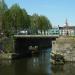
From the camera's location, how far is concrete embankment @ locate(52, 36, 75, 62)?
96.2 meters

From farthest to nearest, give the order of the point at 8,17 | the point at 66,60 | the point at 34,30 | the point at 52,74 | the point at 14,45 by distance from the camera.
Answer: the point at 34,30 → the point at 8,17 → the point at 14,45 → the point at 66,60 → the point at 52,74

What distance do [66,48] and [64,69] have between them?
528 inches

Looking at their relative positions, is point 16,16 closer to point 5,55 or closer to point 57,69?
point 5,55

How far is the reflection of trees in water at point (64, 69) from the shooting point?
79631 millimetres

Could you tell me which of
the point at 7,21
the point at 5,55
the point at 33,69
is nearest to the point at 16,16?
Answer: the point at 7,21

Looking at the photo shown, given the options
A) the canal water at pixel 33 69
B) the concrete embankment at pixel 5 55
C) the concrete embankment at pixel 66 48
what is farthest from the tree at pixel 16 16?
the canal water at pixel 33 69

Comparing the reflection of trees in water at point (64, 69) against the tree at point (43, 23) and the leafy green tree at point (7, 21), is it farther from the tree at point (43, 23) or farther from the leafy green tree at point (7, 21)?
the tree at point (43, 23)

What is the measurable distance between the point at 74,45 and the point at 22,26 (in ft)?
168

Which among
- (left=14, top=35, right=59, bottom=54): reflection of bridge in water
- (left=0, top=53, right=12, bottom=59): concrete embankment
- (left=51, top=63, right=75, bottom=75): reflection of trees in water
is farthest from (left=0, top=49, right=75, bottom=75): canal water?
(left=14, top=35, right=59, bottom=54): reflection of bridge in water

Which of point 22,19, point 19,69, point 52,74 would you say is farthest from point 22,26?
point 52,74

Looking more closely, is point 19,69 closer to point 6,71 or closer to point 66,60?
point 6,71

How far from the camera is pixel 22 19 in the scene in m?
143

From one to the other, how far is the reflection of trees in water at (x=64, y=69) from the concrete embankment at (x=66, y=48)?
4375mm

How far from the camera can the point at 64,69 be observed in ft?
278
